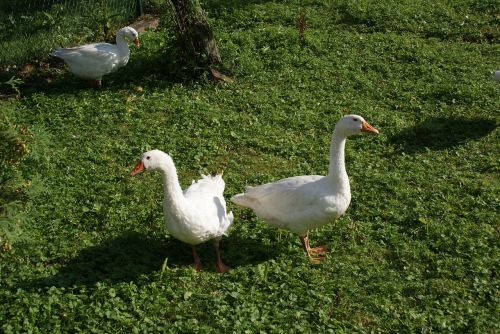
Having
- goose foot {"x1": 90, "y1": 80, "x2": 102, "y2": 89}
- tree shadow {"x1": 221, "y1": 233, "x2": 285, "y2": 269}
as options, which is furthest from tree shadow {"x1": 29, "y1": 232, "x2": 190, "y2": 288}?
goose foot {"x1": 90, "y1": 80, "x2": 102, "y2": 89}

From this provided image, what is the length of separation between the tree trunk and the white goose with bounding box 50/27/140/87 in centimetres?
93

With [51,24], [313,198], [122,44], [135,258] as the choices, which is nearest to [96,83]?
[122,44]

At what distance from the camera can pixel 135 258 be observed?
5.80 meters

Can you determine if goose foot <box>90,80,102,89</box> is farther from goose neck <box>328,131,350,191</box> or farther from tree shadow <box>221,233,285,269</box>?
goose neck <box>328,131,350,191</box>

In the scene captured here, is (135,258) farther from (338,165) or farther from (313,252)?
(338,165)

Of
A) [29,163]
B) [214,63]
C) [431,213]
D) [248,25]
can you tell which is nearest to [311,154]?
[431,213]

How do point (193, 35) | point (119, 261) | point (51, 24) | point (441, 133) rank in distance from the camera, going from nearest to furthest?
1. point (119, 261)
2. point (441, 133)
3. point (193, 35)
4. point (51, 24)

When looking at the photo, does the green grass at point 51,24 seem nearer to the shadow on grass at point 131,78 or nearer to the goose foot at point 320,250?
the shadow on grass at point 131,78

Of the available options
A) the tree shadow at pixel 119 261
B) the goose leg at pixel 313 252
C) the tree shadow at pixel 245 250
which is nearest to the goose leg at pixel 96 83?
the tree shadow at pixel 119 261

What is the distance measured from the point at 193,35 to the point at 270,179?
10.6 feet

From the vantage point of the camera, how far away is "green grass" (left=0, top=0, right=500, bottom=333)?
527 centimetres

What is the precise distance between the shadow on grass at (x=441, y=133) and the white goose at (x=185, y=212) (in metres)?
3.31

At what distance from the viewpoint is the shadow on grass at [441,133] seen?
8.06 m

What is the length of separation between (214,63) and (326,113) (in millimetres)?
2046
